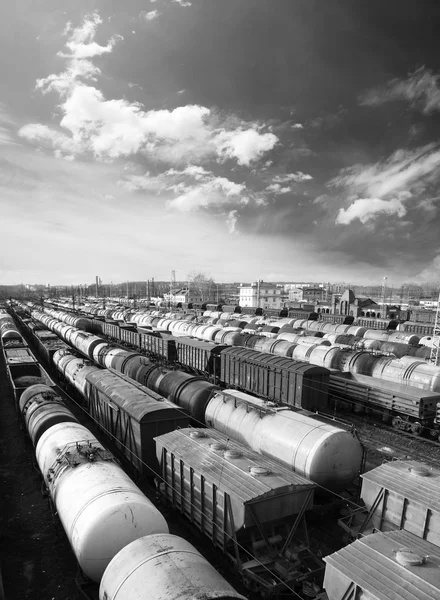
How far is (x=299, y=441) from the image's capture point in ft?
38.6

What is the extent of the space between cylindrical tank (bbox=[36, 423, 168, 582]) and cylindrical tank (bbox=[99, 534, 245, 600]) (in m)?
1.36

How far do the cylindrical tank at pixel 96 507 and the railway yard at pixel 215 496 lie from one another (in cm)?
3

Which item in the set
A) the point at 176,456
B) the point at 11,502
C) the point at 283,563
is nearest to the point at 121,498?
the point at 176,456

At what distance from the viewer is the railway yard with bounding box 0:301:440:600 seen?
6.66 meters

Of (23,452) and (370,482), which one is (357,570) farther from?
(23,452)

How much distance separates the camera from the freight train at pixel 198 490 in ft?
26.2

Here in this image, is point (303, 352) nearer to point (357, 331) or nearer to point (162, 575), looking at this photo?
point (357, 331)

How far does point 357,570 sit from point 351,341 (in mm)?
31434

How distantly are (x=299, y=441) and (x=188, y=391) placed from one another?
7138 mm

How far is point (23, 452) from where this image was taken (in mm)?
17375

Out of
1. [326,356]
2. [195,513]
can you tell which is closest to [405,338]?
[326,356]

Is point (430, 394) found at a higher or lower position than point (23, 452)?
higher

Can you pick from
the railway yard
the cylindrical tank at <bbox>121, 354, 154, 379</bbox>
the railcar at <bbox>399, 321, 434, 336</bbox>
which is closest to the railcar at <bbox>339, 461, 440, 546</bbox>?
the railway yard

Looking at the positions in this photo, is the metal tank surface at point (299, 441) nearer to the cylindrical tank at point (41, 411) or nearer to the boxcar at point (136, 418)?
the boxcar at point (136, 418)
